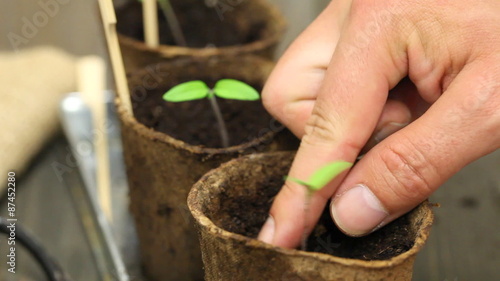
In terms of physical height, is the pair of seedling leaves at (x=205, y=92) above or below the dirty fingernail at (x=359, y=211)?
above

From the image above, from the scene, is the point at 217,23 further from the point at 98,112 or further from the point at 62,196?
the point at 62,196

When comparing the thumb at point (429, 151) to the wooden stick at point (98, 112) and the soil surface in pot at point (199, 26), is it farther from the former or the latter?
the soil surface in pot at point (199, 26)

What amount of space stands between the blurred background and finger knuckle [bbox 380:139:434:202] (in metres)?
0.44

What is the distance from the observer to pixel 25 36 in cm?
171

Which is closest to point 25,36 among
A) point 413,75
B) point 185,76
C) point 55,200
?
point 55,200

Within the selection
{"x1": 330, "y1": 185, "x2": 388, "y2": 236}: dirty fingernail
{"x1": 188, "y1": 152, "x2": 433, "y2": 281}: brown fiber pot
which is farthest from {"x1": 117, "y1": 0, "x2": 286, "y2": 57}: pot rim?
{"x1": 330, "y1": 185, "x2": 388, "y2": 236}: dirty fingernail

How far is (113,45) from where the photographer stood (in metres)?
0.68

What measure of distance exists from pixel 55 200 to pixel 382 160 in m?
0.79

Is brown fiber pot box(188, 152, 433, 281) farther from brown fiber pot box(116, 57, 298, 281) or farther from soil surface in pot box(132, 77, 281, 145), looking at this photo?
soil surface in pot box(132, 77, 281, 145)

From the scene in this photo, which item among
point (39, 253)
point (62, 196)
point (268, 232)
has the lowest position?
point (62, 196)

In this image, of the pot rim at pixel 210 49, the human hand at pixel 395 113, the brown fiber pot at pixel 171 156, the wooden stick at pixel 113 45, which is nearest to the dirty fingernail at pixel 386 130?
the human hand at pixel 395 113

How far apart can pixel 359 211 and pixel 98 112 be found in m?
0.87

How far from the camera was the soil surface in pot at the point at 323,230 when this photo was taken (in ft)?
Answer: 1.94

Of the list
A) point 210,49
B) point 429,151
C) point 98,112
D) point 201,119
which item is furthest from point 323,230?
point 98,112
